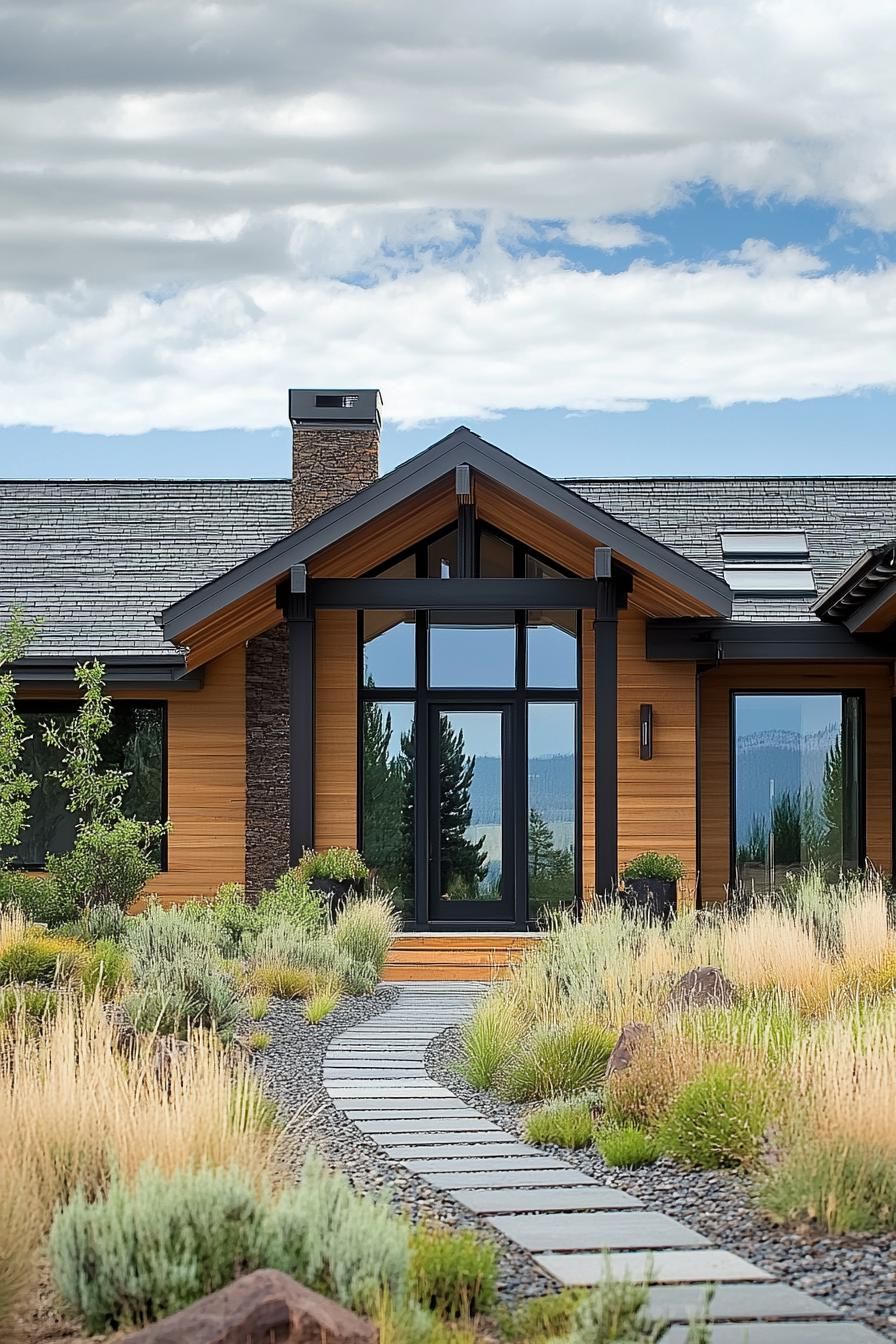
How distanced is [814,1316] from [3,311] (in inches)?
1126

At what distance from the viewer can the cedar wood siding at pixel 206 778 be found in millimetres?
15781

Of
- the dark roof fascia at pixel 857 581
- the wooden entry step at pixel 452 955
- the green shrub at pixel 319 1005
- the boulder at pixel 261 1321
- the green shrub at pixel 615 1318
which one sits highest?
the dark roof fascia at pixel 857 581

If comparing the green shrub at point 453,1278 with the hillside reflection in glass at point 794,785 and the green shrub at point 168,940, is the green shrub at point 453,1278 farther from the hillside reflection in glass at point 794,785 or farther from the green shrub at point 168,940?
the hillside reflection in glass at point 794,785

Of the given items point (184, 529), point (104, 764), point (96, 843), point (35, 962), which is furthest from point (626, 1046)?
point (184, 529)

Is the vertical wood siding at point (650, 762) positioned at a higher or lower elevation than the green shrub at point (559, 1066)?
higher

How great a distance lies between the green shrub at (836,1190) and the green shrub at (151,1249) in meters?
1.85

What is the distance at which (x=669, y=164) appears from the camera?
21.7 metres

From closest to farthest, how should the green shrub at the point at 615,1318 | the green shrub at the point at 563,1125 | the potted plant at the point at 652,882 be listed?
the green shrub at the point at 615,1318 → the green shrub at the point at 563,1125 → the potted plant at the point at 652,882

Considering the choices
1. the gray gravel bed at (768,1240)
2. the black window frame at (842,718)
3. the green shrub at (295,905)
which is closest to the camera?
the gray gravel bed at (768,1240)

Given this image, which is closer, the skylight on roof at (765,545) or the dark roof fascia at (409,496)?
the dark roof fascia at (409,496)

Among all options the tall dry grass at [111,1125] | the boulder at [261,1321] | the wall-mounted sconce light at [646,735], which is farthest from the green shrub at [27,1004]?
the wall-mounted sconce light at [646,735]

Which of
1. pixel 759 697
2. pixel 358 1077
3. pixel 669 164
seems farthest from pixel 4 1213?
pixel 669 164

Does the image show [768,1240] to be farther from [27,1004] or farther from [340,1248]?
[27,1004]

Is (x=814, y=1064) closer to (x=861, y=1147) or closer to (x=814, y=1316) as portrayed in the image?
(x=861, y=1147)
